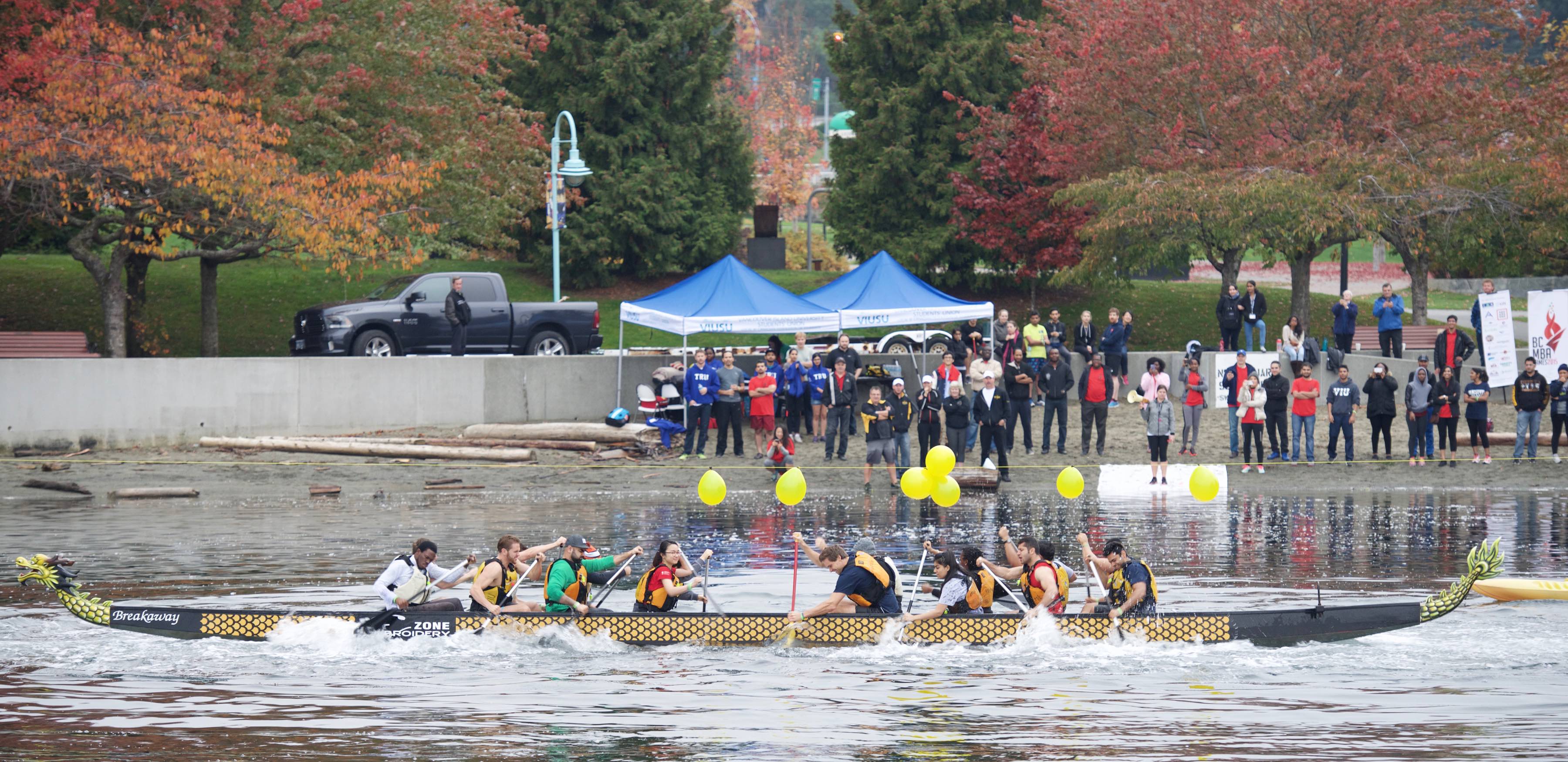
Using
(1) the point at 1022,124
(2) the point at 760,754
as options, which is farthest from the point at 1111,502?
(1) the point at 1022,124

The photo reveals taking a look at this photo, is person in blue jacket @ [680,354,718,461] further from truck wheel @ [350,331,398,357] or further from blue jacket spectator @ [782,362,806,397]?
truck wheel @ [350,331,398,357]

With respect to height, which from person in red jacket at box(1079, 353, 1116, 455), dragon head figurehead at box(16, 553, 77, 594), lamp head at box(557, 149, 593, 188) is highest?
lamp head at box(557, 149, 593, 188)

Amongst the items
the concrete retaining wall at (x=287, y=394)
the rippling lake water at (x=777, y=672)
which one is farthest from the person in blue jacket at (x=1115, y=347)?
the rippling lake water at (x=777, y=672)

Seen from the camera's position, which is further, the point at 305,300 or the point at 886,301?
the point at 305,300

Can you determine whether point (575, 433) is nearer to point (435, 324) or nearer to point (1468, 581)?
point (435, 324)

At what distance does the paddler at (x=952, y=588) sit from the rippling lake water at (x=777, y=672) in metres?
0.57

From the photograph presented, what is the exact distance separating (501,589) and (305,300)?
28.1m

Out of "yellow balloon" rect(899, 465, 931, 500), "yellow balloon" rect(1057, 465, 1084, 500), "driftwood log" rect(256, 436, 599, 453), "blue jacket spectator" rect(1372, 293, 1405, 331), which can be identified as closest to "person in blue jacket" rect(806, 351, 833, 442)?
"driftwood log" rect(256, 436, 599, 453)

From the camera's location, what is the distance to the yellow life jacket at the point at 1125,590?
14.7 m

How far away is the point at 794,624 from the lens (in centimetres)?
1481

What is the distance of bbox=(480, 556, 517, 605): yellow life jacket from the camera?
15422 millimetres

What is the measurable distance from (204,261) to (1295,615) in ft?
84.5

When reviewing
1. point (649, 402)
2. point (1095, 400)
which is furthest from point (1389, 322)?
point (649, 402)

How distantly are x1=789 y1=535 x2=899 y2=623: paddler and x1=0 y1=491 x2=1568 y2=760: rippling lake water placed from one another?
56cm
